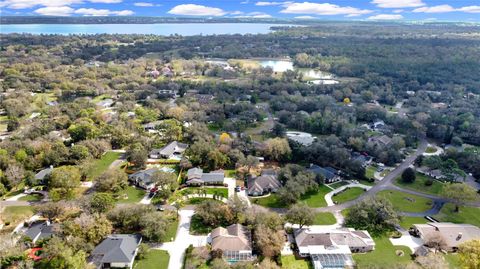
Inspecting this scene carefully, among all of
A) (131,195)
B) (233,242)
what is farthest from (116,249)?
(131,195)

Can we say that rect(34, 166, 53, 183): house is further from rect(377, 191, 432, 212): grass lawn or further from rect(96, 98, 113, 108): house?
rect(377, 191, 432, 212): grass lawn

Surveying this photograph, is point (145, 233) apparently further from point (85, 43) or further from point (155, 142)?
point (85, 43)

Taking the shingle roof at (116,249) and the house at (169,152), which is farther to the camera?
the house at (169,152)

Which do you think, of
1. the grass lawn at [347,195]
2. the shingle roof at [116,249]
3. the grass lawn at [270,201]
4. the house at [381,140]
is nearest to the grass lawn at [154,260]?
the shingle roof at [116,249]

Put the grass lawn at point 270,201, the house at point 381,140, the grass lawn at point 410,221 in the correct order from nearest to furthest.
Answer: the grass lawn at point 410,221 < the grass lawn at point 270,201 < the house at point 381,140

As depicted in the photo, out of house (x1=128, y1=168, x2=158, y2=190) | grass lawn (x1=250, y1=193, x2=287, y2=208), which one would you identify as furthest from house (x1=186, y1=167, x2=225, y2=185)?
grass lawn (x1=250, y1=193, x2=287, y2=208)

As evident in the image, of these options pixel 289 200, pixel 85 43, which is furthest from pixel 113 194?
pixel 85 43

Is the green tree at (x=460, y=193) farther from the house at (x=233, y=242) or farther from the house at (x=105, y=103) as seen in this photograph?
the house at (x=105, y=103)
